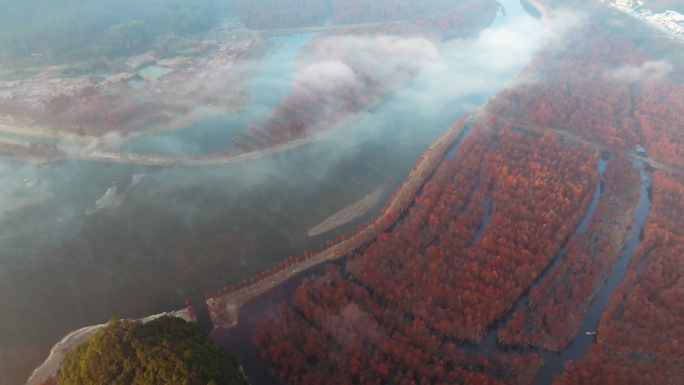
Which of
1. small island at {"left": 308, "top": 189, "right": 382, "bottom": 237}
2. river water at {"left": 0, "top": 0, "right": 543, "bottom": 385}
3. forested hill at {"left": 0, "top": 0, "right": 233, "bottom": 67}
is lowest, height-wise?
small island at {"left": 308, "top": 189, "right": 382, "bottom": 237}

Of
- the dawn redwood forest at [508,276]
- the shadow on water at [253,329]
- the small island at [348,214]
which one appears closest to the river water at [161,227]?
the small island at [348,214]

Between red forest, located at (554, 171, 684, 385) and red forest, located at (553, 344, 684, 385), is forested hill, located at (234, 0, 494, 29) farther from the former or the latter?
red forest, located at (553, 344, 684, 385)

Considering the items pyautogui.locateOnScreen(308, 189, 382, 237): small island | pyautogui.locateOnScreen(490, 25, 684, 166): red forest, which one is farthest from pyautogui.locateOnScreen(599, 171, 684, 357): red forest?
pyautogui.locateOnScreen(308, 189, 382, 237): small island

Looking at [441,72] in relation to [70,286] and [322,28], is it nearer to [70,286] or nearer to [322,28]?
[322,28]

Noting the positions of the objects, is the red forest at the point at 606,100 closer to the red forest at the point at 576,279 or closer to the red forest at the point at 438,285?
the red forest at the point at 576,279

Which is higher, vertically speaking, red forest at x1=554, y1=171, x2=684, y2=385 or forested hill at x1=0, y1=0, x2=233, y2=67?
forested hill at x1=0, y1=0, x2=233, y2=67

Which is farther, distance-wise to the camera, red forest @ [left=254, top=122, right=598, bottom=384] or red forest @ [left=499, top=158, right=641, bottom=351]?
red forest @ [left=499, top=158, right=641, bottom=351]
